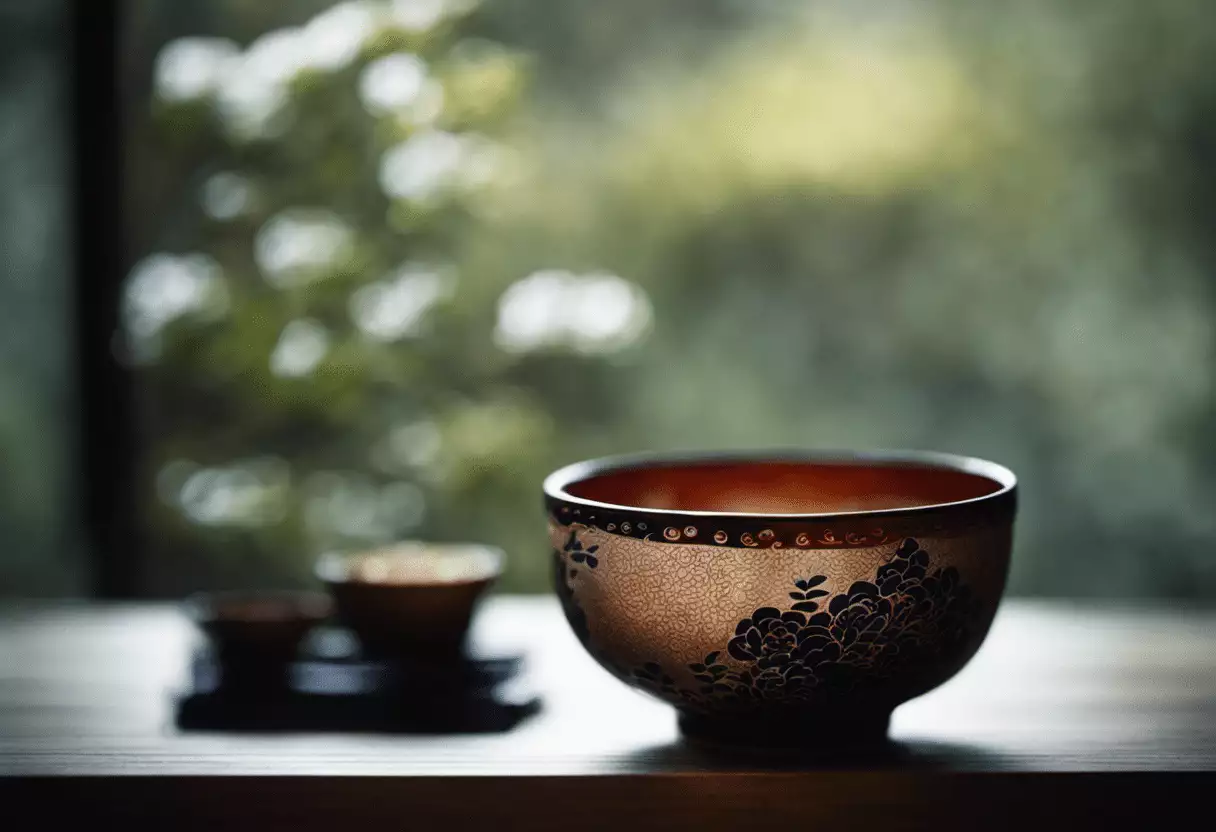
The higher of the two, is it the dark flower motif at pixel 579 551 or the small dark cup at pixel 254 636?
the dark flower motif at pixel 579 551

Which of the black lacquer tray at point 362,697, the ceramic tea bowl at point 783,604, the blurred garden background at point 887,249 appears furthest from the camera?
the blurred garden background at point 887,249

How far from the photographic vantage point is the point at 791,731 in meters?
0.66

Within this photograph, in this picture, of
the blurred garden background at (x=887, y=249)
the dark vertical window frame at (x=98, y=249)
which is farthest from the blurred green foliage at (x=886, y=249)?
the dark vertical window frame at (x=98, y=249)

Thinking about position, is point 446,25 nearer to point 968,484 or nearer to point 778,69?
point 778,69

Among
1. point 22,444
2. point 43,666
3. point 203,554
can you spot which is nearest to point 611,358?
point 203,554

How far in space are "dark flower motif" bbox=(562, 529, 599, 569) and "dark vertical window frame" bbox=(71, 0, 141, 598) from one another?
138 cm

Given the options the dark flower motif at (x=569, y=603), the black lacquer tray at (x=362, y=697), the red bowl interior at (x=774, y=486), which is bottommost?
the black lacquer tray at (x=362, y=697)

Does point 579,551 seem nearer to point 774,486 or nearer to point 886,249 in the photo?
point 774,486

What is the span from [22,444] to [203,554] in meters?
0.49

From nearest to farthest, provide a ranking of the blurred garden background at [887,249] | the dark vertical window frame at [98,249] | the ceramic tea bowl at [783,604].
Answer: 1. the ceramic tea bowl at [783,604]
2. the dark vertical window frame at [98,249]
3. the blurred garden background at [887,249]

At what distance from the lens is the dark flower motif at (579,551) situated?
0.66 meters

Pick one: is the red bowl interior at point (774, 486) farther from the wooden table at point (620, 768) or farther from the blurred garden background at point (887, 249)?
the blurred garden background at point (887, 249)

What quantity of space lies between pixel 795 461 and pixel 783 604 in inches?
9.5

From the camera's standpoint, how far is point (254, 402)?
8.04 ft
